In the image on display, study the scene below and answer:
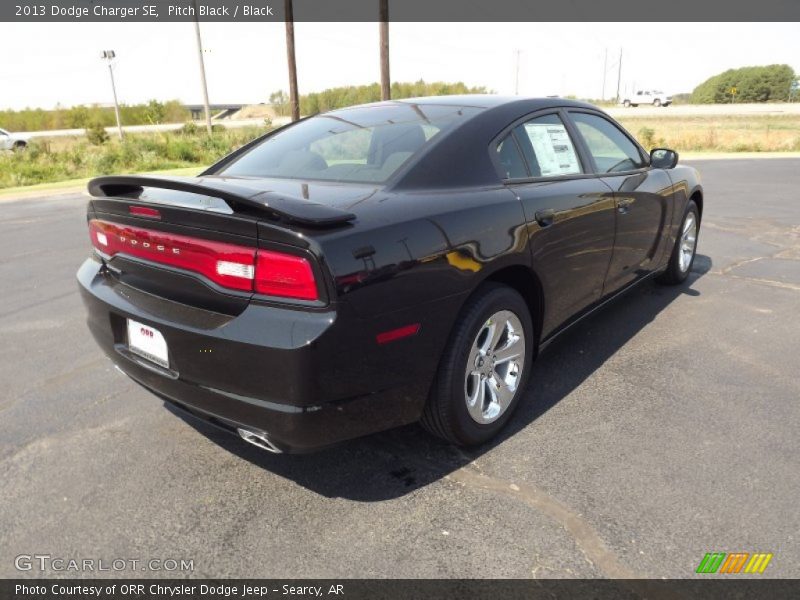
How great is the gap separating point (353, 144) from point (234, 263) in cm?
124

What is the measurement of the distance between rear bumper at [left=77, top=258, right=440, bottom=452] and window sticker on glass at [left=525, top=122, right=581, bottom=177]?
1381 mm

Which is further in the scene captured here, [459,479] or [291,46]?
[291,46]

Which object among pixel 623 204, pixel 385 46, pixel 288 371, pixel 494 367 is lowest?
pixel 494 367

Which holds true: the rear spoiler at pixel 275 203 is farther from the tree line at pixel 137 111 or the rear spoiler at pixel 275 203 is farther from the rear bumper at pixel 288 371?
the tree line at pixel 137 111

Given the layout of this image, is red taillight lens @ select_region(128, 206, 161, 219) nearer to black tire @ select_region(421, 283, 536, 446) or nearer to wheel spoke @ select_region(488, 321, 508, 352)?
black tire @ select_region(421, 283, 536, 446)

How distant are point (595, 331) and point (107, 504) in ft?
10.6

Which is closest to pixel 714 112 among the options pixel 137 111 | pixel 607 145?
pixel 607 145

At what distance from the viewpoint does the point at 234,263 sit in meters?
2.08

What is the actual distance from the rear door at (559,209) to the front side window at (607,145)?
0.27 metres

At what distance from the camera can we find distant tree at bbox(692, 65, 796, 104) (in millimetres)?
95000

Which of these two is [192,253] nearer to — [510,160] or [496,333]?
[496,333]

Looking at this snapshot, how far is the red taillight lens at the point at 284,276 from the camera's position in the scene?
1.98 m

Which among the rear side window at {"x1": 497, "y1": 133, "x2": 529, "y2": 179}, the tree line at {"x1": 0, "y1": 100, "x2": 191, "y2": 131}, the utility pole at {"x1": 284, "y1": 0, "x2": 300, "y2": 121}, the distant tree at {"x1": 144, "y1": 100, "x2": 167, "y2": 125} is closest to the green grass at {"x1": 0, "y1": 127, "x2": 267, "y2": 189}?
the utility pole at {"x1": 284, "y1": 0, "x2": 300, "y2": 121}

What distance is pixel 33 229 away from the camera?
8641 mm
